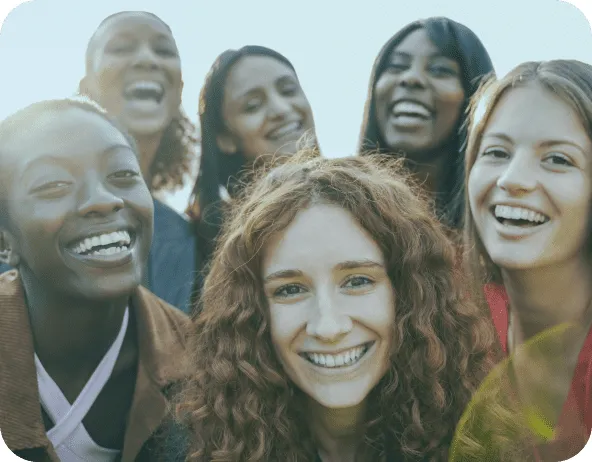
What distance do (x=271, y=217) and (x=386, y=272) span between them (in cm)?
29

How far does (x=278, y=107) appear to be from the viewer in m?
2.11

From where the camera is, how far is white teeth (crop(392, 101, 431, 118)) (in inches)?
82.4

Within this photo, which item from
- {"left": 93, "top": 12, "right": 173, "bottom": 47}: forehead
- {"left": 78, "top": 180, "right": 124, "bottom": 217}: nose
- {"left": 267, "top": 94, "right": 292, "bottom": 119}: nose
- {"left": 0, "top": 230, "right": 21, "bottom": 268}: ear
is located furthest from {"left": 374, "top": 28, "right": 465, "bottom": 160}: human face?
{"left": 0, "top": 230, "right": 21, "bottom": 268}: ear

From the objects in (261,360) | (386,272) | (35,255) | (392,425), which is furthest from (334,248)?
(35,255)

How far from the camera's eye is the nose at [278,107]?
6.91 feet

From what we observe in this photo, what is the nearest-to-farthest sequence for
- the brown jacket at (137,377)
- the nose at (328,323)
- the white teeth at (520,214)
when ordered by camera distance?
the nose at (328,323) → the white teeth at (520,214) → the brown jacket at (137,377)

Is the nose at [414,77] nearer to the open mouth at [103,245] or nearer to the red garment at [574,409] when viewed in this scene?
the red garment at [574,409]

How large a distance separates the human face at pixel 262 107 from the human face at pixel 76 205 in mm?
264

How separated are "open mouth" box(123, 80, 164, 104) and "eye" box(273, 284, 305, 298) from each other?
0.57 meters

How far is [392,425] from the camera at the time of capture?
2045 millimetres

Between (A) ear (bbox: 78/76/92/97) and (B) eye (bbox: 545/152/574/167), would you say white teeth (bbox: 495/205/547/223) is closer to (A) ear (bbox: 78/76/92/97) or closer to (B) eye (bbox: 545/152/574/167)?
(B) eye (bbox: 545/152/574/167)

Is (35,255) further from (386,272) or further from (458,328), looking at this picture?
(458,328)

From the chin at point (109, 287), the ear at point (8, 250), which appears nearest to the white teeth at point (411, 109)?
the chin at point (109, 287)

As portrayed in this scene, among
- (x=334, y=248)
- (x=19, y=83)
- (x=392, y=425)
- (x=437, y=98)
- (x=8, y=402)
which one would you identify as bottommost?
(x=392, y=425)
